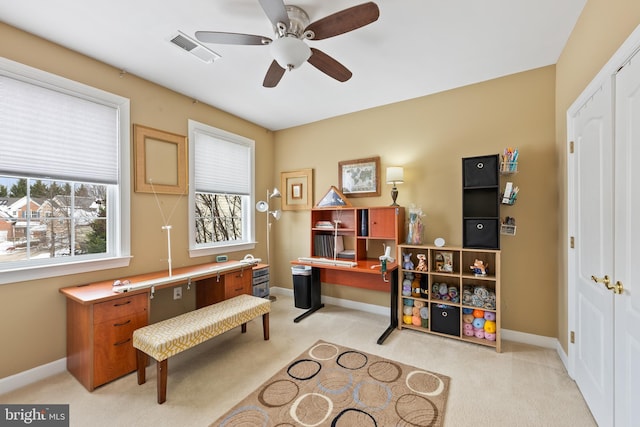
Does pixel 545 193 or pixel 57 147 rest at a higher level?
pixel 57 147

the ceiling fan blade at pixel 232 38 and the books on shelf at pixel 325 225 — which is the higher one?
the ceiling fan blade at pixel 232 38

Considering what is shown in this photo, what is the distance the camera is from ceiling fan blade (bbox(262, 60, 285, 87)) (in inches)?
81.2

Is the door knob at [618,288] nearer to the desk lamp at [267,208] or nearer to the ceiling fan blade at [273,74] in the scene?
the ceiling fan blade at [273,74]

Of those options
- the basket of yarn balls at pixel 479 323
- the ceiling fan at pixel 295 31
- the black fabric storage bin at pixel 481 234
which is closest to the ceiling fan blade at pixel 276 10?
the ceiling fan at pixel 295 31

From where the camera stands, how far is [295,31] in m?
1.89

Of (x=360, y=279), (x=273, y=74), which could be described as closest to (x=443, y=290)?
(x=360, y=279)

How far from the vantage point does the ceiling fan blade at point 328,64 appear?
76.7 inches

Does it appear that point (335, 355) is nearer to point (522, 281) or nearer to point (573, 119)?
point (522, 281)

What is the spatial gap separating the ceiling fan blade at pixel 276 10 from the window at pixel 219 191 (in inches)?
81.2

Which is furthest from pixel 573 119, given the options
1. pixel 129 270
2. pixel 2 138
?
pixel 2 138

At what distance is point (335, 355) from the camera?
248 centimetres

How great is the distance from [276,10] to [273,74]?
63 cm

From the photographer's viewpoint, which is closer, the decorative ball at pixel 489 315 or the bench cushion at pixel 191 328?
the bench cushion at pixel 191 328

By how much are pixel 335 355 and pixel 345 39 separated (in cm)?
281
